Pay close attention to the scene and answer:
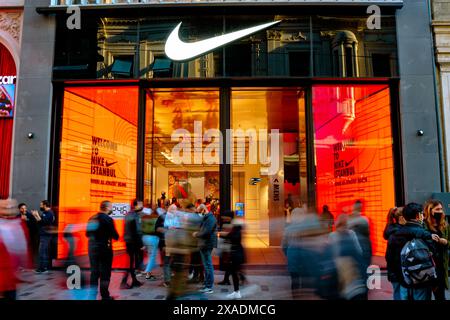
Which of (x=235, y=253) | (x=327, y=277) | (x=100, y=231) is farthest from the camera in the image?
(x=235, y=253)

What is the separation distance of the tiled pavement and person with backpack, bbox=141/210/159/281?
0.32 metres

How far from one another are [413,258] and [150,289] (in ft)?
18.3

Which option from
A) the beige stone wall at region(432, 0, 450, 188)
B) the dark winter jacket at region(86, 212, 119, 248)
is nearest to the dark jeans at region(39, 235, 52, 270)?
the dark winter jacket at region(86, 212, 119, 248)

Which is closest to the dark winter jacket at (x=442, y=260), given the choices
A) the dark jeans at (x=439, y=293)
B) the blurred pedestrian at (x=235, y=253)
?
the dark jeans at (x=439, y=293)

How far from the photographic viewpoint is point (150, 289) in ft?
26.5

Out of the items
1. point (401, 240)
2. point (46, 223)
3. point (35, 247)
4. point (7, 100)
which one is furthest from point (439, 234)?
point (7, 100)

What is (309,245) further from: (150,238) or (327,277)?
(150,238)

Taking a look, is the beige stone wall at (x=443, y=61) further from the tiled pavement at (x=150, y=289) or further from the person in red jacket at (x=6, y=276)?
the person in red jacket at (x=6, y=276)

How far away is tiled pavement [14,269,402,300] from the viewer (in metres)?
7.47

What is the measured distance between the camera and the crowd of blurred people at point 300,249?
429 centimetres

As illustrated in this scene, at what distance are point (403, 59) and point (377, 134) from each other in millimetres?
2203

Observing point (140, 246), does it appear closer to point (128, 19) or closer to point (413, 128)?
point (128, 19)

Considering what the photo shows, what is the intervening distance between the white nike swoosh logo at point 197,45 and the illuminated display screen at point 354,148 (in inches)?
101

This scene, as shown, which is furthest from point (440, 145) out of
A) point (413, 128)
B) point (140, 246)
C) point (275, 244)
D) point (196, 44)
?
point (140, 246)
